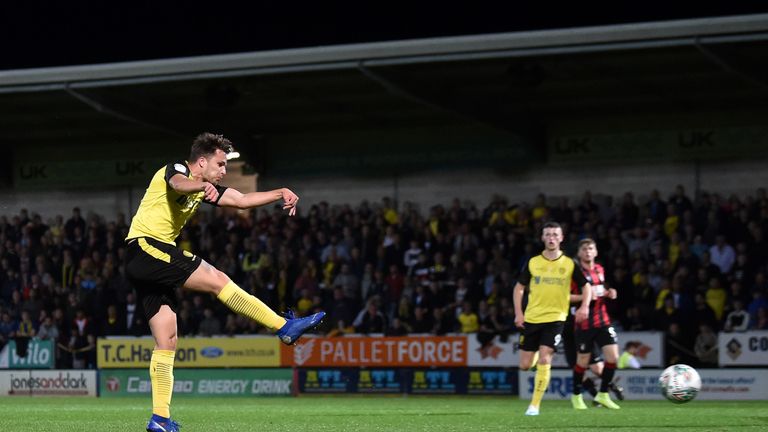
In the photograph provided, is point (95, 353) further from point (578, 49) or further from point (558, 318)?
point (558, 318)

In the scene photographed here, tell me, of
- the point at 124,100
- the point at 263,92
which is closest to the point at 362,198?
the point at 263,92

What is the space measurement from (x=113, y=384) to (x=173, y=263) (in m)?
15.7

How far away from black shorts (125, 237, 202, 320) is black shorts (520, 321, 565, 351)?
5.80 meters

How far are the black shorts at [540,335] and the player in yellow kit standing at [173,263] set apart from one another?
545 cm

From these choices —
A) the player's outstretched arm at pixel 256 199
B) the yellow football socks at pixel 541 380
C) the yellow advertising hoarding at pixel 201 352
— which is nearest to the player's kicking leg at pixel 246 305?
the player's outstretched arm at pixel 256 199

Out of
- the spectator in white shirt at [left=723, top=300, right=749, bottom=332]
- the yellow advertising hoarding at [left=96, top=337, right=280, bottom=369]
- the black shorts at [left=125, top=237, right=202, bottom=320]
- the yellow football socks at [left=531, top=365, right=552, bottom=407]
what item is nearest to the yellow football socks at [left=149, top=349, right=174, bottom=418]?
the black shorts at [left=125, top=237, right=202, bottom=320]

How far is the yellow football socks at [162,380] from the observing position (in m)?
8.69

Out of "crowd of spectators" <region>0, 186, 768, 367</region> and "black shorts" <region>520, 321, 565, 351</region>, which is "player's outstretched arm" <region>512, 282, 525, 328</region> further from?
"crowd of spectators" <region>0, 186, 768, 367</region>

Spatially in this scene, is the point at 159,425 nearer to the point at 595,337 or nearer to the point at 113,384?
the point at 595,337

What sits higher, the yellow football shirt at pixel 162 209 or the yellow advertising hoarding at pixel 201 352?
the yellow football shirt at pixel 162 209

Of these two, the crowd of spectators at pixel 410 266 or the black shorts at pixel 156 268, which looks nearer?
the black shorts at pixel 156 268

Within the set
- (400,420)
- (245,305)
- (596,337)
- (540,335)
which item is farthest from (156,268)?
(596,337)

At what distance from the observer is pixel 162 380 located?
880 centimetres

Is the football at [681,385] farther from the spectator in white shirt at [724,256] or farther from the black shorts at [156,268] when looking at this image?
the spectator in white shirt at [724,256]
